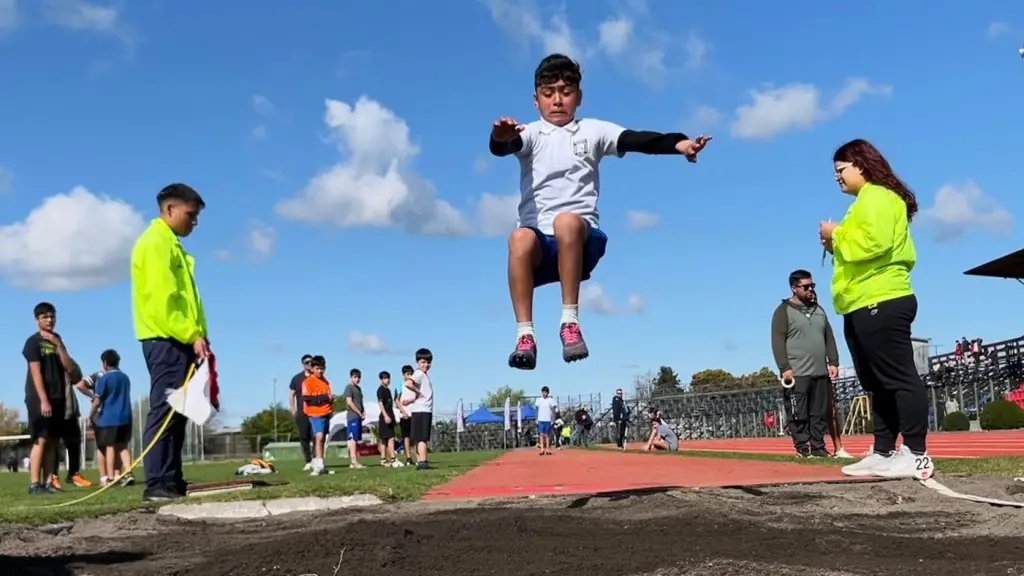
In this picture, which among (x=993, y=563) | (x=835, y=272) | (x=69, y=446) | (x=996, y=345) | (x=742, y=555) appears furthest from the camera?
(x=996, y=345)

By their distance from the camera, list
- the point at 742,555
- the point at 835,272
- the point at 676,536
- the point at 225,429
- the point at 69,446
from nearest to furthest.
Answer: the point at 742,555
the point at 676,536
the point at 835,272
the point at 69,446
the point at 225,429

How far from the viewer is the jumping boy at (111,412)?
10391mm

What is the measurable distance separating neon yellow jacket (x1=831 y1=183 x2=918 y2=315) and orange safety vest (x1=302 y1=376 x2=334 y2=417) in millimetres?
7999

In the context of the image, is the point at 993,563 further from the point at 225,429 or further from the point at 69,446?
the point at 225,429

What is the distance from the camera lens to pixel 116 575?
11.4 ft

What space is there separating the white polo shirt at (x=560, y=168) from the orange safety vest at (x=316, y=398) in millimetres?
7910

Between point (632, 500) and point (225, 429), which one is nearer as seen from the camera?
point (632, 500)

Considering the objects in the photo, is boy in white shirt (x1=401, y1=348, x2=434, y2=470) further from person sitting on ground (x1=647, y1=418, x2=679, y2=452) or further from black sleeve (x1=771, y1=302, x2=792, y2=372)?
person sitting on ground (x1=647, y1=418, x2=679, y2=452)

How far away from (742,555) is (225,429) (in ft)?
307

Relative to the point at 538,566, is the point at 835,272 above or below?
above

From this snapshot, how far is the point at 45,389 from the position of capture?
8695 millimetres

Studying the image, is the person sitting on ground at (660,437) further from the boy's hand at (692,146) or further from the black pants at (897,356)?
the boy's hand at (692,146)

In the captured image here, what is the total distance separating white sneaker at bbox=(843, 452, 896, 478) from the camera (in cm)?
582

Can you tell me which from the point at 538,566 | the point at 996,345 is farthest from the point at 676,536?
the point at 996,345
